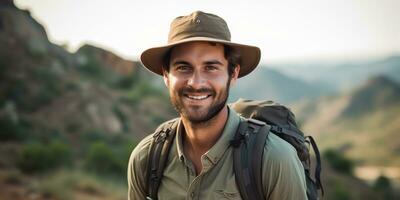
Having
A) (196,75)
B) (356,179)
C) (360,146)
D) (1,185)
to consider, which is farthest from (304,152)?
(360,146)

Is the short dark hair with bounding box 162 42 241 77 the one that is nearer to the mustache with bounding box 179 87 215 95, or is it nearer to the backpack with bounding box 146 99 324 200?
the mustache with bounding box 179 87 215 95

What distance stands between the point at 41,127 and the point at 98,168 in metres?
4.67

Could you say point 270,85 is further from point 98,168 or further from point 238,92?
point 98,168

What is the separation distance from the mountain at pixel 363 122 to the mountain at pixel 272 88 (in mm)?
17861

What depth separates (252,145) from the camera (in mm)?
1962

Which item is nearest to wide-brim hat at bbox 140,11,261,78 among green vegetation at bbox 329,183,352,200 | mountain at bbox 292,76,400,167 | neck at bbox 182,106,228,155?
neck at bbox 182,106,228,155

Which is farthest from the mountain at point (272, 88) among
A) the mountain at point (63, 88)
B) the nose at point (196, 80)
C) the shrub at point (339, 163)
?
the nose at point (196, 80)

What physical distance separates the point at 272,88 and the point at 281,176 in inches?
4334

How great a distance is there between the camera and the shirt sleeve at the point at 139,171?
225 cm

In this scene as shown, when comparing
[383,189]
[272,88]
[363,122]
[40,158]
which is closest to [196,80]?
[40,158]

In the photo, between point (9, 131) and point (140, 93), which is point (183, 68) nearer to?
point (9, 131)

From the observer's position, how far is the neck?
2.24m

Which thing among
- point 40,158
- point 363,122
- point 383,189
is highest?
point 40,158

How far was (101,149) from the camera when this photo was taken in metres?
14.0
